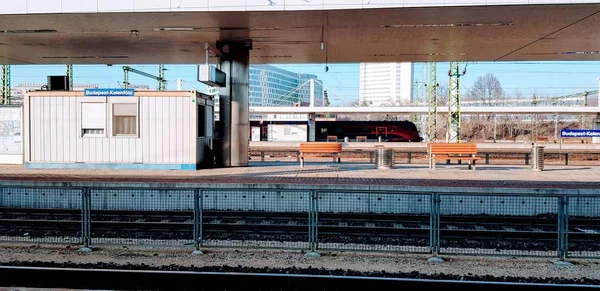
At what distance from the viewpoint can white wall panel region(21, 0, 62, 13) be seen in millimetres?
14773

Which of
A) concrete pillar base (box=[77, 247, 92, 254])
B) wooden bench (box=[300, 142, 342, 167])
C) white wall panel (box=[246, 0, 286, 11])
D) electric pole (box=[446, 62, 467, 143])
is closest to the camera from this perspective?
concrete pillar base (box=[77, 247, 92, 254])

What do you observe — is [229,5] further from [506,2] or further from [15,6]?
[506,2]

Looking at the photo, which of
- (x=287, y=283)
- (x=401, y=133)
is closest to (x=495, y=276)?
(x=287, y=283)

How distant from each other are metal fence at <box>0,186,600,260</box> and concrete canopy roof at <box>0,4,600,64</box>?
5.92 meters

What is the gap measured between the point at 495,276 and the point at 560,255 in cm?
155

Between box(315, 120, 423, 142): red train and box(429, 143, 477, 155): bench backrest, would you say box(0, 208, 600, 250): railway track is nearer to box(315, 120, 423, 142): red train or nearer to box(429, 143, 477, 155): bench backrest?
box(429, 143, 477, 155): bench backrest

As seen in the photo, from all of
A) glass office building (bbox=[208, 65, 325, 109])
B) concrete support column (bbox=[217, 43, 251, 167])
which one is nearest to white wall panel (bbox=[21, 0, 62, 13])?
concrete support column (bbox=[217, 43, 251, 167])

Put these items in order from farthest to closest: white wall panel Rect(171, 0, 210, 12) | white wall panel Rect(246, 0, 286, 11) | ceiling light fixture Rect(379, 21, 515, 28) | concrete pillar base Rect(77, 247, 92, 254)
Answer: ceiling light fixture Rect(379, 21, 515, 28) → white wall panel Rect(171, 0, 210, 12) → white wall panel Rect(246, 0, 286, 11) → concrete pillar base Rect(77, 247, 92, 254)

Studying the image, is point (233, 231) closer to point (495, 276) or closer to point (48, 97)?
point (495, 276)

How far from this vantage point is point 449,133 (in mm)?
30891

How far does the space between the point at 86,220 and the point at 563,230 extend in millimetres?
7665

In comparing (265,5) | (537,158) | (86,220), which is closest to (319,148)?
(265,5)

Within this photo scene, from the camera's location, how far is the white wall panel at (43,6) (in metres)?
14.8

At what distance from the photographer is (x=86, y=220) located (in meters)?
8.31
